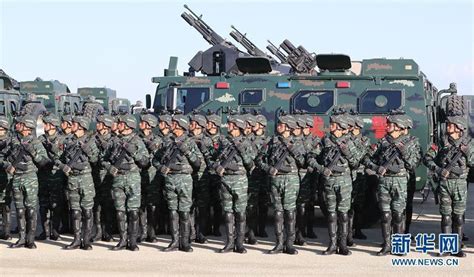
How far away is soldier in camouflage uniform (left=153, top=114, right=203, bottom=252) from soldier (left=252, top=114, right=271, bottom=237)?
886mm

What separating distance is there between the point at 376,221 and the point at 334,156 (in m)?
2.60

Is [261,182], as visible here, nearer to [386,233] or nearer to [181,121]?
[181,121]

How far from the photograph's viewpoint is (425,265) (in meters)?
10.0

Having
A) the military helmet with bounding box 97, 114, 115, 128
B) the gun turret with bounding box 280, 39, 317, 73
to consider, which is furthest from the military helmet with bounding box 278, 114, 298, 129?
the gun turret with bounding box 280, 39, 317, 73

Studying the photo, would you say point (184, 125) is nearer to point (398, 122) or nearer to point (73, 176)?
point (73, 176)

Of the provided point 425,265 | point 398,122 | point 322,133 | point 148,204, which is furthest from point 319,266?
point 322,133

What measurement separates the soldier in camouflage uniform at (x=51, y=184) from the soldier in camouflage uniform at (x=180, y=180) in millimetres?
1464

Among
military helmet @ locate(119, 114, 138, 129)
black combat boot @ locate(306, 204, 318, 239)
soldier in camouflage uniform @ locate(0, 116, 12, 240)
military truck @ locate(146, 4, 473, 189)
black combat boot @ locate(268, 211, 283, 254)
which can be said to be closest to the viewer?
black combat boot @ locate(268, 211, 283, 254)

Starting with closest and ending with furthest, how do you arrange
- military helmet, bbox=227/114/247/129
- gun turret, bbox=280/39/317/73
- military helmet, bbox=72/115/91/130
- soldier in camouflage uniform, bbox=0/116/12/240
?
military helmet, bbox=227/114/247/129 → military helmet, bbox=72/115/91/130 → soldier in camouflage uniform, bbox=0/116/12/240 → gun turret, bbox=280/39/317/73

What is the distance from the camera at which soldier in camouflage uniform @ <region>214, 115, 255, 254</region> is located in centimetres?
1054

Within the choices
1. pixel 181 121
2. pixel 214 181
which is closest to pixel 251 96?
pixel 214 181

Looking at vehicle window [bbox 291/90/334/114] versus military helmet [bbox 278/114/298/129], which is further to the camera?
vehicle window [bbox 291/90/334/114]

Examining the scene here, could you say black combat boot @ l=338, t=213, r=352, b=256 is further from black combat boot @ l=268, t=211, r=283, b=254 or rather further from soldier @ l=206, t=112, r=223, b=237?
soldier @ l=206, t=112, r=223, b=237

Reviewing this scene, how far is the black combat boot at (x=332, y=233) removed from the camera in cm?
1051
